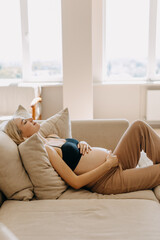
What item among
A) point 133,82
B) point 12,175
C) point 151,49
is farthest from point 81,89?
point 12,175

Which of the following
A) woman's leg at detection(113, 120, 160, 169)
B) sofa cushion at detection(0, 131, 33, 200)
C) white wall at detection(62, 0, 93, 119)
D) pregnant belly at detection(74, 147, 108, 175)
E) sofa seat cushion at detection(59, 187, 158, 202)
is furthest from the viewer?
white wall at detection(62, 0, 93, 119)

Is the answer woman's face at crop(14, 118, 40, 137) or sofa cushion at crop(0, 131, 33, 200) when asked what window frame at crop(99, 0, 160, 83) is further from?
sofa cushion at crop(0, 131, 33, 200)

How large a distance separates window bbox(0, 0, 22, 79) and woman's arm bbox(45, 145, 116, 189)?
3286 mm

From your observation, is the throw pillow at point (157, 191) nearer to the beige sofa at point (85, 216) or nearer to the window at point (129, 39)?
the beige sofa at point (85, 216)

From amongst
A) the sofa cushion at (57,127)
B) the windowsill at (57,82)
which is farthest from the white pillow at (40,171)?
the windowsill at (57,82)

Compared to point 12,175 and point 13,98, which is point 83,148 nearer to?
point 12,175

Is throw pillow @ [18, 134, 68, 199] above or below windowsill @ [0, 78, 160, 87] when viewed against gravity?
below

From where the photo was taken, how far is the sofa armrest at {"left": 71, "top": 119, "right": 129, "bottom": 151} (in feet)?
8.20

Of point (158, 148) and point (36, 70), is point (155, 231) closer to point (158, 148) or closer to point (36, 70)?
point (158, 148)

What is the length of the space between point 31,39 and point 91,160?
3246mm

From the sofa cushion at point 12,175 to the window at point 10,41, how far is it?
328 cm

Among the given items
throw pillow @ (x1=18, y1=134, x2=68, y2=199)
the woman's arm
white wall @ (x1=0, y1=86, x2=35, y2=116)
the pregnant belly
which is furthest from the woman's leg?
white wall @ (x1=0, y1=86, x2=35, y2=116)

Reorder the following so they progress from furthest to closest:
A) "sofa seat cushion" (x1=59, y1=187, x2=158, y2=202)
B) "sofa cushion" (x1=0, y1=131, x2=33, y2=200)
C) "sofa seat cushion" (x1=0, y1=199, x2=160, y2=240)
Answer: "sofa seat cushion" (x1=59, y1=187, x2=158, y2=202), "sofa cushion" (x1=0, y1=131, x2=33, y2=200), "sofa seat cushion" (x1=0, y1=199, x2=160, y2=240)

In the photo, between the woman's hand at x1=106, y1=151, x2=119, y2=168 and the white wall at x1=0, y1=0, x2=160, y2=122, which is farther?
the white wall at x1=0, y1=0, x2=160, y2=122
